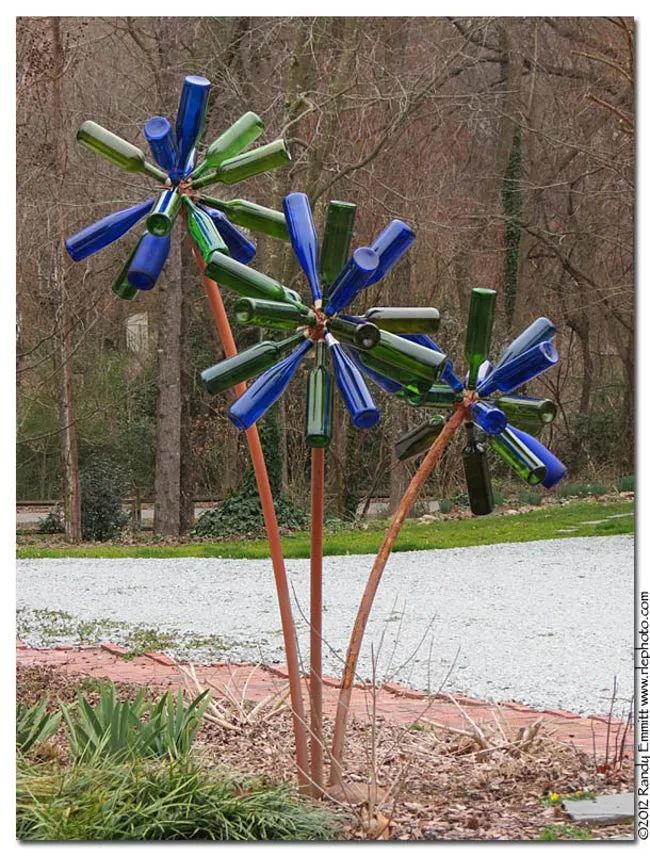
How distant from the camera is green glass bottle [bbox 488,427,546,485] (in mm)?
2734

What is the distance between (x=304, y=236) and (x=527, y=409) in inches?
26.0

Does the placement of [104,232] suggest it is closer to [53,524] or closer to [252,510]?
[252,510]

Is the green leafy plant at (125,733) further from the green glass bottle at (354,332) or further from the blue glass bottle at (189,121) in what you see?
the blue glass bottle at (189,121)

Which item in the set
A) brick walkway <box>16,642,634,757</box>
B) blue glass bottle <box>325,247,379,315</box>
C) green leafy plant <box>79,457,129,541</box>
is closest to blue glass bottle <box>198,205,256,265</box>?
blue glass bottle <box>325,247,379,315</box>

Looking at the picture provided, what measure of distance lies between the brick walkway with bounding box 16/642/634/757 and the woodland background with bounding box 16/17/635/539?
155 inches

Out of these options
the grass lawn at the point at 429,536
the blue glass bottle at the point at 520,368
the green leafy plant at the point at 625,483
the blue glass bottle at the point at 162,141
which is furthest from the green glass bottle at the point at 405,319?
the green leafy plant at the point at 625,483

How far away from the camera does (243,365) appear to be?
2.62 meters

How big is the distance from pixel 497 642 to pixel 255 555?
263 cm

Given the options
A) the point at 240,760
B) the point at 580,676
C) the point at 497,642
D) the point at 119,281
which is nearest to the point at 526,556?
the point at 497,642

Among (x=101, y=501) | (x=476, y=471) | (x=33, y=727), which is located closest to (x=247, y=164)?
(x=476, y=471)

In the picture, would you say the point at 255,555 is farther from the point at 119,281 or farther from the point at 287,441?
the point at 119,281

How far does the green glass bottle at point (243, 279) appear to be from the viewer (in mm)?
2617

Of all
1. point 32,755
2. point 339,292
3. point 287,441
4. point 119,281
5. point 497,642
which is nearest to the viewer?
point 339,292

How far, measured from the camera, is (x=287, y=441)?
9797 millimetres
